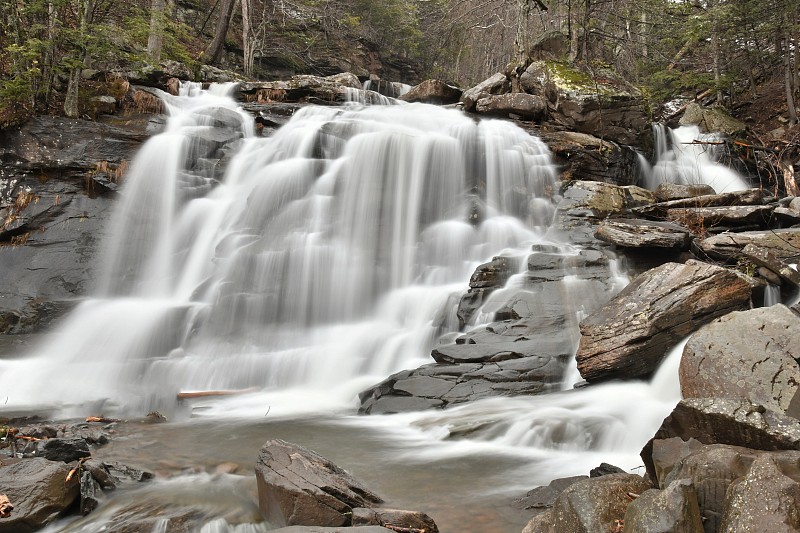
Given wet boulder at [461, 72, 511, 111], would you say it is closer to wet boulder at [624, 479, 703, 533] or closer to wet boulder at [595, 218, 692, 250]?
wet boulder at [595, 218, 692, 250]

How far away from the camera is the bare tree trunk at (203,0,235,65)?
19.5m

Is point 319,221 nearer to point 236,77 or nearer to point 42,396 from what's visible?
point 42,396

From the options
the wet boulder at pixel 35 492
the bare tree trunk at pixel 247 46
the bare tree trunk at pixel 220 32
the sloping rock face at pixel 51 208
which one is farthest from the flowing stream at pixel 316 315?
the bare tree trunk at pixel 247 46

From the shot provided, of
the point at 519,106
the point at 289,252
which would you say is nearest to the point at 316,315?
the point at 289,252

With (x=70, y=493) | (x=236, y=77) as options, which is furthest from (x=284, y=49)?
(x=70, y=493)

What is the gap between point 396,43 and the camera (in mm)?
27703

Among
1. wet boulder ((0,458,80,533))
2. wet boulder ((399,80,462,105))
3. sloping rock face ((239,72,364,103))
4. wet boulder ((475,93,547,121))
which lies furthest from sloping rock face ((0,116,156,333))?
wet boulder ((475,93,547,121))

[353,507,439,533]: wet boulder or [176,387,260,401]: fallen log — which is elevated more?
[353,507,439,533]: wet boulder

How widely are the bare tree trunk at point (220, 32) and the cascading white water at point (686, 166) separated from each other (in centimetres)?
1421

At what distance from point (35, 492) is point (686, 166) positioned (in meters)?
14.7

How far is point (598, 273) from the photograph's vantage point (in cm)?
827

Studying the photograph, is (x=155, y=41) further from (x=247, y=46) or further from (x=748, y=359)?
(x=748, y=359)

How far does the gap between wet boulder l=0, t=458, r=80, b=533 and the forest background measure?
31.8 ft

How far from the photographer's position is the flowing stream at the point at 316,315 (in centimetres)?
488
